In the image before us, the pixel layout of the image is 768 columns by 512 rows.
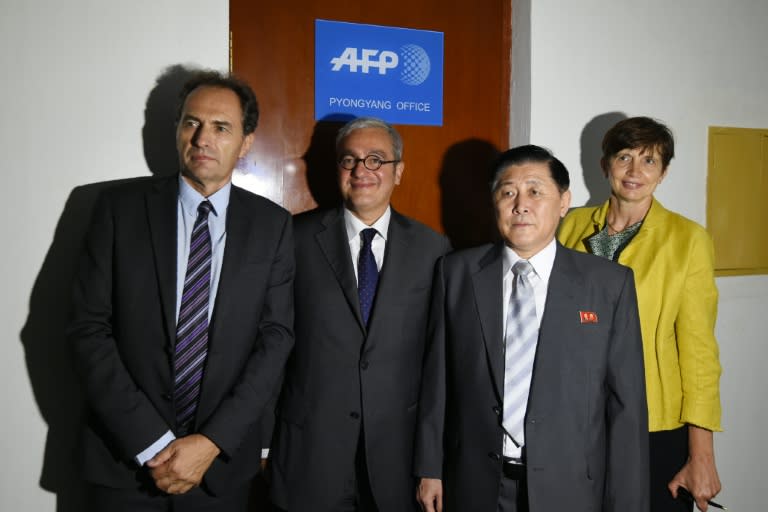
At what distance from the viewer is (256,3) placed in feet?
8.08

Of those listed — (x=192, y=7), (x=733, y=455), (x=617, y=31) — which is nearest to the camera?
(x=192, y=7)

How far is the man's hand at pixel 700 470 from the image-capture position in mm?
2004

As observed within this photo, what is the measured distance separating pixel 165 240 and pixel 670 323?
1817 millimetres

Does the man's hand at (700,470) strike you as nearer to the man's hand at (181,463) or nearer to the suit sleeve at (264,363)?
the suit sleeve at (264,363)

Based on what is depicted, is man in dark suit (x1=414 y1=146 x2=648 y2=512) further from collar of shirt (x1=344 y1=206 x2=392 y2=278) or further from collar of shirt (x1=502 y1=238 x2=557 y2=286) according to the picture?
collar of shirt (x1=344 y1=206 x2=392 y2=278)

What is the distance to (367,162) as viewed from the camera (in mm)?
2045

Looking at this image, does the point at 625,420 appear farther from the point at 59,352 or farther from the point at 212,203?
the point at 59,352

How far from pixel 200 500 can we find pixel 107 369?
0.49m

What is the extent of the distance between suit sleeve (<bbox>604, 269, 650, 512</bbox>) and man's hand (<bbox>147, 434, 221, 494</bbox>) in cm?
124

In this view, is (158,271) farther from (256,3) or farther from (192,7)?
(256,3)

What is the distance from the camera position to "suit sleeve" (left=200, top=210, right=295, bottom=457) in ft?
5.32

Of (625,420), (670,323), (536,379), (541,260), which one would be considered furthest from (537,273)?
(670,323)

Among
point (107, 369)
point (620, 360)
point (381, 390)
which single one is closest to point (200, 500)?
point (107, 369)

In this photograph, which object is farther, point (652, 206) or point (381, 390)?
point (652, 206)
